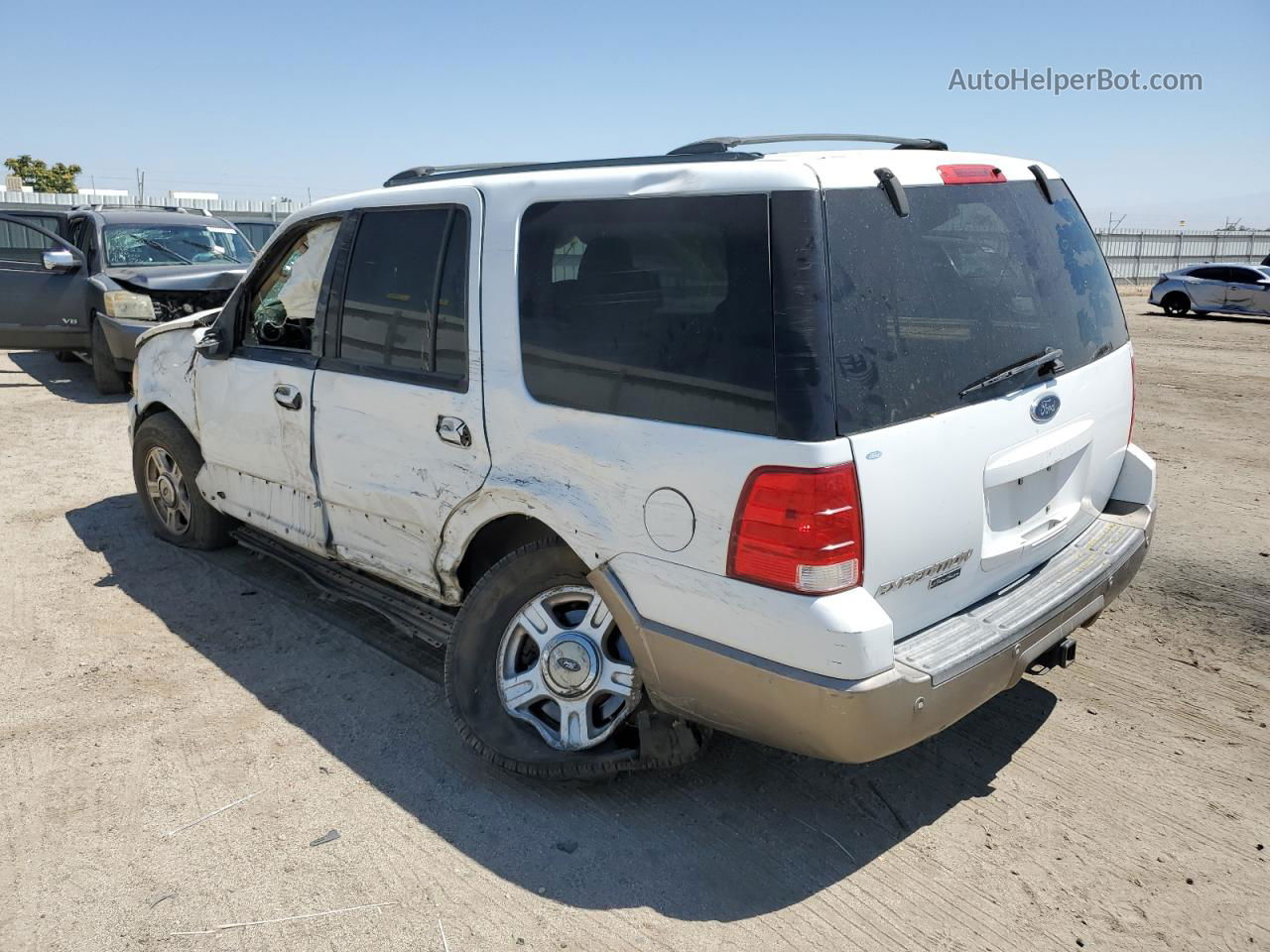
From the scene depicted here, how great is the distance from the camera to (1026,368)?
→ 10.4 ft

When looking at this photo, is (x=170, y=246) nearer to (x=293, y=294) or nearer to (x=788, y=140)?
(x=293, y=294)

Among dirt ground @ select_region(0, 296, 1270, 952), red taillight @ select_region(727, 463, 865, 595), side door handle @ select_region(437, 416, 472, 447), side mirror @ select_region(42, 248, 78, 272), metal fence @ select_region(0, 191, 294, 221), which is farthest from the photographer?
metal fence @ select_region(0, 191, 294, 221)

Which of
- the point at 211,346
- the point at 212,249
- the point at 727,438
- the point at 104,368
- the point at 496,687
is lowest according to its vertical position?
the point at 496,687

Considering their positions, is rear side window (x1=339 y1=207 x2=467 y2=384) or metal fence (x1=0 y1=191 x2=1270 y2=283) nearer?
rear side window (x1=339 y1=207 x2=467 y2=384)

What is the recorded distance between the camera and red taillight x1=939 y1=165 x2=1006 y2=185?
3.10 m

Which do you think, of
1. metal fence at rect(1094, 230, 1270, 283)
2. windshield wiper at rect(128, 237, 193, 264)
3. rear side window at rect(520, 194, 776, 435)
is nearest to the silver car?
metal fence at rect(1094, 230, 1270, 283)

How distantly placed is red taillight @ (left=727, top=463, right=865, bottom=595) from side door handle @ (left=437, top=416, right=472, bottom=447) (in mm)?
1223

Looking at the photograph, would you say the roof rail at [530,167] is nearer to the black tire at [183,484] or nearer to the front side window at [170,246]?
the black tire at [183,484]

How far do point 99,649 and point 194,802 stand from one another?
1.54m

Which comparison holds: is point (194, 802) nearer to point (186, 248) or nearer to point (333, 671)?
point (333, 671)

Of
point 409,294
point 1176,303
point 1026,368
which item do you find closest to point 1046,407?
point 1026,368

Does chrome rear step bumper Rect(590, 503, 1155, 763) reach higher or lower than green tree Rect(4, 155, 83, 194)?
lower

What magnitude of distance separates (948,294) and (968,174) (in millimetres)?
492

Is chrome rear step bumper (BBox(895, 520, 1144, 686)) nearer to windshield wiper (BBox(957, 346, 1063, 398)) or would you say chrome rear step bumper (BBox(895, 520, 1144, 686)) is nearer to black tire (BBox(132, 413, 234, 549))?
windshield wiper (BBox(957, 346, 1063, 398))
